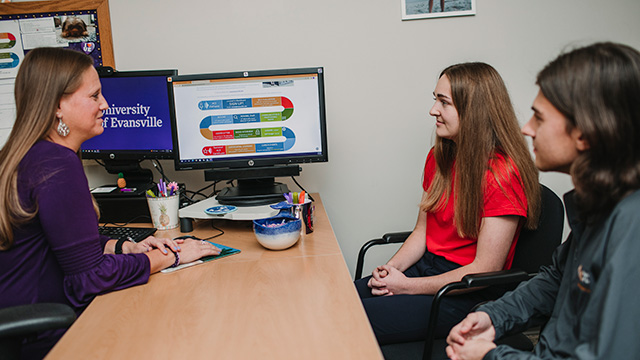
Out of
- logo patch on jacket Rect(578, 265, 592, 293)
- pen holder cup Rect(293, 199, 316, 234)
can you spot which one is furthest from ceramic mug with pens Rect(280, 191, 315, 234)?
logo patch on jacket Rect(578, 265, 592, 293)

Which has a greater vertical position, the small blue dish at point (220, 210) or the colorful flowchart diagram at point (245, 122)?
the colorful flowchart diagram at point (245, 122)

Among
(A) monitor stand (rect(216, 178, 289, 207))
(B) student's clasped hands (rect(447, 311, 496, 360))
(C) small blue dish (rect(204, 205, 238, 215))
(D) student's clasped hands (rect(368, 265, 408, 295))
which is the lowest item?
(D) student's clasped hands (rect(368, 265, 408, 295))

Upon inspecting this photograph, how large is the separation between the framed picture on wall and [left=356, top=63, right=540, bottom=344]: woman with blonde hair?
78cm

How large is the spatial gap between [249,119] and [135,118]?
54cm

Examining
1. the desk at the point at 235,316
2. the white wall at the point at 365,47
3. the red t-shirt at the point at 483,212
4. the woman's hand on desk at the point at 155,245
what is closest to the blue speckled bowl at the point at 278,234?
the desk at the point at 235,316

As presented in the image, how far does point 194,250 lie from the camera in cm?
140

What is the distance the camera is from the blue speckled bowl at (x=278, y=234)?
4.59 feet

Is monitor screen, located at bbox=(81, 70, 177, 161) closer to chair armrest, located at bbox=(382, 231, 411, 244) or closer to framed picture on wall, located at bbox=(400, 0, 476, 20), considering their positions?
chair armrest, located at bbox=(382, 231, 411, 244)

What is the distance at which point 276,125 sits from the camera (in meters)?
1.83

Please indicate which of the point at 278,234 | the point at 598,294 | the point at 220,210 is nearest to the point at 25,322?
the point at 278,234

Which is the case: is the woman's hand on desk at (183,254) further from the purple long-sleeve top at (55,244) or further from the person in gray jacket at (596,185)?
the person in gray jacket at (596,185)

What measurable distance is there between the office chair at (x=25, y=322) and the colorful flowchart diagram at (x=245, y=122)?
37.3 inches

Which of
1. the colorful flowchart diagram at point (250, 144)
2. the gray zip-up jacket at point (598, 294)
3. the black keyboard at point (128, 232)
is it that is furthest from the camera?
the colorful flowchart diagram at point (250, 144)

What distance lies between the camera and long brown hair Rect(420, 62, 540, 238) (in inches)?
54.7
